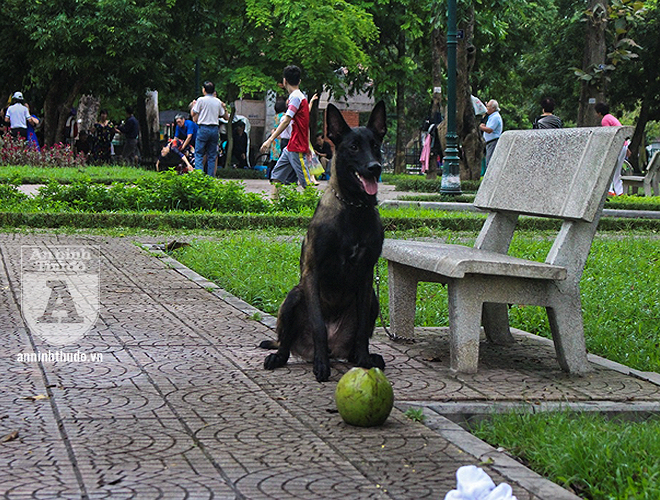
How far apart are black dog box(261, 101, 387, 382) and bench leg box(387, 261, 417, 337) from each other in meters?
0.85

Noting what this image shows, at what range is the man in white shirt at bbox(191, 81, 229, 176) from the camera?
19.7 m

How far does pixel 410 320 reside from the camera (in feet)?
22.2

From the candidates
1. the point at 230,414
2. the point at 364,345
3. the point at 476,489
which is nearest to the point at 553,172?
the point at 364,345

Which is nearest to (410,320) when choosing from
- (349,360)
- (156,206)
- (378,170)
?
(349,360)

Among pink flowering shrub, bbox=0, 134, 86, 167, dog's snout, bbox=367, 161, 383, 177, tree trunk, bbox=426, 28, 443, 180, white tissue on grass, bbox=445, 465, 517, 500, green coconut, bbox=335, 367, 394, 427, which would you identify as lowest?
green coconut, bbox=335, 367, 394, 427

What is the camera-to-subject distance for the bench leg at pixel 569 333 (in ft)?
18.8

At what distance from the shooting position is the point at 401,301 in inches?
266

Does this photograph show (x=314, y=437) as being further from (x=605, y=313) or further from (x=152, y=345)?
(x=605, y=313)

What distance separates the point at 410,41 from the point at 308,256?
113 feet

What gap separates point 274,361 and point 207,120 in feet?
48.0

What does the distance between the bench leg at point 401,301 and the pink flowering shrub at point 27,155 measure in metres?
21.8

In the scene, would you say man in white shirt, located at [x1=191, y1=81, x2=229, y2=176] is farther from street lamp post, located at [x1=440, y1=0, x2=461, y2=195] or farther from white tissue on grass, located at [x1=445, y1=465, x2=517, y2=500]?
white tissue on grass, located at [x1=445, y1=465, x2=517, y2=500]

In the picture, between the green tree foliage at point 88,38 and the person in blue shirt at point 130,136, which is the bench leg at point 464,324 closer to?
the green tree foliage at point 88,38

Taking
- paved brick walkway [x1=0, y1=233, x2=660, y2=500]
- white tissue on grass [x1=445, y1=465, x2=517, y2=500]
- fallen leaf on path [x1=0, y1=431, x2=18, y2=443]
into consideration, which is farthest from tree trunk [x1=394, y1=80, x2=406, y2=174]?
white tissue on grass [x1=445, y1=465, x2=517, y2=500]
